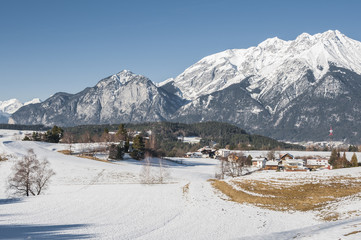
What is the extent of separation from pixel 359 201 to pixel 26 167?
192 ft

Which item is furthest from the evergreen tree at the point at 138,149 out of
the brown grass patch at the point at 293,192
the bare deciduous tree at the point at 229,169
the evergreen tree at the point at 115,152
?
the brown grass patch at the point at 293,192

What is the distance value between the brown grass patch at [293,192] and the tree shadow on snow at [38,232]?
Result: 27516mm

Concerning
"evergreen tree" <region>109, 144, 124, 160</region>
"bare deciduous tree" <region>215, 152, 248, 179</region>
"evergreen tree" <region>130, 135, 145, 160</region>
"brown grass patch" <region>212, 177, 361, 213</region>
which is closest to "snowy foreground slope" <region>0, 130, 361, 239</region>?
"brown grass patch" <region>212, 177, 361, 213</region>

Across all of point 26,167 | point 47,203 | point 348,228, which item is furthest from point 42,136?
point 348,228

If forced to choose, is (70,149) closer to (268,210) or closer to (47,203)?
(47,203)

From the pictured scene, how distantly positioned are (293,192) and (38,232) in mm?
42126

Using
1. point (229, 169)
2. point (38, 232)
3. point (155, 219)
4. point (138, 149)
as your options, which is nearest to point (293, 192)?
point (155, 219)

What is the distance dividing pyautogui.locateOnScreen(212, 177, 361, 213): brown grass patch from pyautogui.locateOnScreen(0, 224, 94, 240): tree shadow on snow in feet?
90.3

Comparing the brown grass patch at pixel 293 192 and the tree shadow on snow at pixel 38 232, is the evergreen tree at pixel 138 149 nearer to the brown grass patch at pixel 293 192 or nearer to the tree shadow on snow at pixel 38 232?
the brown grass patch at pixel 293 192

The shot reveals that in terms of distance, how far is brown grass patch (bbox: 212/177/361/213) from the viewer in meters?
50.4

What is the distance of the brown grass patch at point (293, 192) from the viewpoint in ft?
165

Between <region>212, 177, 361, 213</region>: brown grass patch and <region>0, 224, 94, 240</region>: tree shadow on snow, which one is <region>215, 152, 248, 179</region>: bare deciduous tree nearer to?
<region>212, 177, 361, 213</region>: brown grass patch

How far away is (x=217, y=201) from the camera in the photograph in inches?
2141

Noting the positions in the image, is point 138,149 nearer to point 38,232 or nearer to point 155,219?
point 155,219
